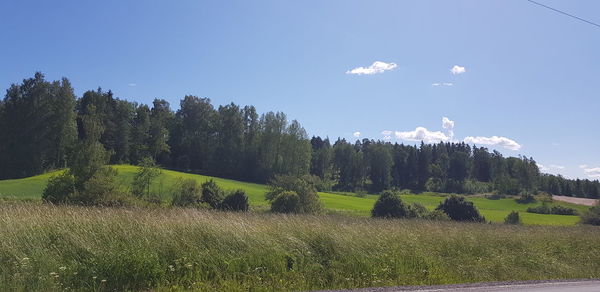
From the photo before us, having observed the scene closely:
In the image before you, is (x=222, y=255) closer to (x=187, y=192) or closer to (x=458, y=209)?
(x=187, y=192)

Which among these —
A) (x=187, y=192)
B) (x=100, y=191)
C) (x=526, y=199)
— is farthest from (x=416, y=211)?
(x=526, y=199)

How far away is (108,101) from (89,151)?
2984 inches

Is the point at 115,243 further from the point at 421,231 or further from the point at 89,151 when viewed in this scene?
the point at 89,151

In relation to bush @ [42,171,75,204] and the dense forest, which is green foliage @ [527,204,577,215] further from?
bush @ [42,171,75,204]

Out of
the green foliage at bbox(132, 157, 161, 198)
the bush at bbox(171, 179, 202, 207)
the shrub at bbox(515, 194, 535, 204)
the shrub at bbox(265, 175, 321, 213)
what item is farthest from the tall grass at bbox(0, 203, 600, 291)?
the shrub at bbox(515, 194, 535, 204)

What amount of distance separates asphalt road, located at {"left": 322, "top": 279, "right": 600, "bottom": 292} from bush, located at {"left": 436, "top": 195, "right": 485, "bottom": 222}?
33.4m

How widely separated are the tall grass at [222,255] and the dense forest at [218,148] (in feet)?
149

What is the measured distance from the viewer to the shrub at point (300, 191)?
3791 cm

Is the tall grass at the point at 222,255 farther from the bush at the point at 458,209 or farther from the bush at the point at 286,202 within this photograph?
the bush at the point at 458,209

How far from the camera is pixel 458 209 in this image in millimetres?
42906

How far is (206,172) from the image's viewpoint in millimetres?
102938

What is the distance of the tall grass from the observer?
7586 mm

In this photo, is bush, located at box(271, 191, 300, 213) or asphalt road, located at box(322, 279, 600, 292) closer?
asphalt road, located at box(322, 279, 600, 292)

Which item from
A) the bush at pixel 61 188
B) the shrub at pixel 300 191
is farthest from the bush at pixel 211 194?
the bush at pixel 61 188
